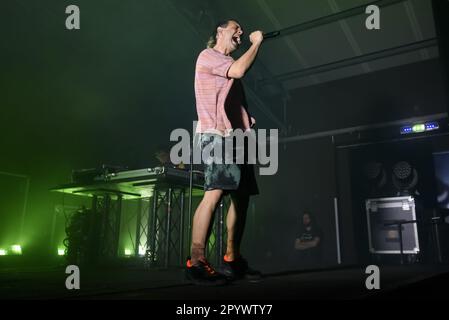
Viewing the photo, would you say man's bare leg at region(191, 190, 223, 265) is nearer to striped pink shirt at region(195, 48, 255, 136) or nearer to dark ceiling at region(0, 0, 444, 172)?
striped pink shirt at region(195, 48, 255, 136)

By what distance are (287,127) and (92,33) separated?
3.51 metres

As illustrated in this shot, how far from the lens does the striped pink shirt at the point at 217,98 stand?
1536mm

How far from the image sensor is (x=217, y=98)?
1.59 metres

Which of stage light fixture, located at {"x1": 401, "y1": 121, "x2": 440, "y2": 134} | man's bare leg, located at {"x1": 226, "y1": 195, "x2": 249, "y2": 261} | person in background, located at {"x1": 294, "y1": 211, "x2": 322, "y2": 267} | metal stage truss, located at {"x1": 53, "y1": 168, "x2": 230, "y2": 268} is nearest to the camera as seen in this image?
man's bare leg, located at {"x1": 226, "y1": 195, "x2": 249, "y2": 261}

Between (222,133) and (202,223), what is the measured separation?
0.38m

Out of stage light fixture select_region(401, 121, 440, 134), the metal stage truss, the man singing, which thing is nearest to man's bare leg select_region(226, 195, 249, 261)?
the man singing

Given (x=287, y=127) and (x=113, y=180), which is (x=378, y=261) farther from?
(x=113, y=180)

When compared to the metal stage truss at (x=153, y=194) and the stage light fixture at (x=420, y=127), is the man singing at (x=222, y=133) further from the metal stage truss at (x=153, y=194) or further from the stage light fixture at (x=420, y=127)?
the stage light fixture at (x=420, y=127)

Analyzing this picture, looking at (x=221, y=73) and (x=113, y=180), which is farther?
(x=113, y=180)

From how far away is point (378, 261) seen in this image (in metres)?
4.49

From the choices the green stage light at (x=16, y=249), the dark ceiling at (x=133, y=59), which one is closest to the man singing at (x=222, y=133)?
the dark ceiling at (x=133, y=59)

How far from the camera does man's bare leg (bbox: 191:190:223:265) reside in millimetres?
1437
